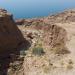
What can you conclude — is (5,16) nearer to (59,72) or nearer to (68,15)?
(59,72)

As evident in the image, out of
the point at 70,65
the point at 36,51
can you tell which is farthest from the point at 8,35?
the point at 70,65

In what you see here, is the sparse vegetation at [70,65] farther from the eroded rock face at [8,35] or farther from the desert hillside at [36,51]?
the eroded rock face at [8,35]

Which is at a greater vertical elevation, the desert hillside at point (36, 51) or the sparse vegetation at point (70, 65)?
the sparse vegetation at point (70, 65)

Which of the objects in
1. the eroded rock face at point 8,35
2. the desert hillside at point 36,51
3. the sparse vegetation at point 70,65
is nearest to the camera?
the sparse vegetation at point 70,65

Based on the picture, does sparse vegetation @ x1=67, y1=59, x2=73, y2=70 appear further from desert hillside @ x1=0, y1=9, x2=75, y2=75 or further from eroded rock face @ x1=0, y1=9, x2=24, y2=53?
eroded rock face @ x1=0, y1=9, x2=24, y2=53

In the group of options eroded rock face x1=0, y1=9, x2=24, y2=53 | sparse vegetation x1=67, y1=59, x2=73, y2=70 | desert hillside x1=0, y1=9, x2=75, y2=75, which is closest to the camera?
sparse vegetation x1=67, y1=59, x2=73, y2=70

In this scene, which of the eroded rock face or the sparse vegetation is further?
the eroded rock face

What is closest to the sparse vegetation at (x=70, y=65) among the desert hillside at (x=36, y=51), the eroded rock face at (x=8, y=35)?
the desert hillside at (x=36, y=51)

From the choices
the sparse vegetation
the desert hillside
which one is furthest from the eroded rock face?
the sparse vegetation

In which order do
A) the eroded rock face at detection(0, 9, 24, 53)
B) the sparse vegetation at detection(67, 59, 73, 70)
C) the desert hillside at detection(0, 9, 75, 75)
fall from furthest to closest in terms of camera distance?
1. the eroded rock face at detection(0, 9, 24, 53)
2. the desert hillside at detection(0, 9, 75, 75)
3. the sparse vegetation at detection(67, 59, 73, 70)
